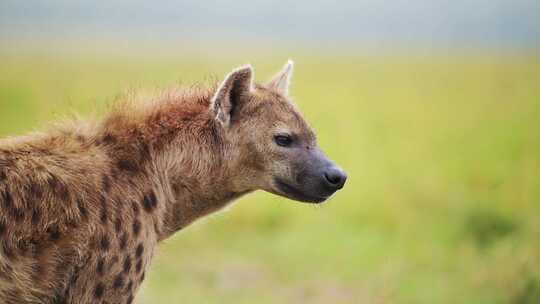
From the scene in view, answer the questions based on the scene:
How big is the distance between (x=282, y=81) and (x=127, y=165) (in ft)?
3.48

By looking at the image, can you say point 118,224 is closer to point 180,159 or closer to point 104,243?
point 104,243

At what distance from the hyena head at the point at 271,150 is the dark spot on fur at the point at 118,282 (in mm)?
834

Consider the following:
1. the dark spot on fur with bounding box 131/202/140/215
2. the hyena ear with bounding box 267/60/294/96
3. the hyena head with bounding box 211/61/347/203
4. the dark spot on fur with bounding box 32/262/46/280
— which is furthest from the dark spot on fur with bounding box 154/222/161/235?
the hyena ear with bounding box 267/60/294/96

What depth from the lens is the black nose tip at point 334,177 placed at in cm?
371

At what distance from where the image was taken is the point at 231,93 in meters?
3.76

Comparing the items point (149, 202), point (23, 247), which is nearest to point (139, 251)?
point (149, 202)

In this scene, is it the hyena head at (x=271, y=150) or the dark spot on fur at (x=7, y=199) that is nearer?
the dark spot on fur at (x=7, y=199)

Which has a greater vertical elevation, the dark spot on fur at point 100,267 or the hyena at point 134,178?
the hyena at point 134,178

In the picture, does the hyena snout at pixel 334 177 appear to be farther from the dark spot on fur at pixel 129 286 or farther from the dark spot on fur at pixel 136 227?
the dark spot on fur at pixel 129 286

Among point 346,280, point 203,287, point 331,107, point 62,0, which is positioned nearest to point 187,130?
point 203,287

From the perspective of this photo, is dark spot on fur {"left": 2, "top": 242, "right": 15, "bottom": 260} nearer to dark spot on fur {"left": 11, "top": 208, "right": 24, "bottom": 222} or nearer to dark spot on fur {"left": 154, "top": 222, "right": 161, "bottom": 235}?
dark spot on fur {"left": 11, "top": 208, "right": 24, "bottom": 222}

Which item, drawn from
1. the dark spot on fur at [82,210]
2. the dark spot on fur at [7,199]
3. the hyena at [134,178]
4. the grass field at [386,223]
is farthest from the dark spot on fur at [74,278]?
the grass field at [386,223]

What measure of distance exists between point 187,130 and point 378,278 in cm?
271

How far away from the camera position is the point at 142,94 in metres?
3.79
